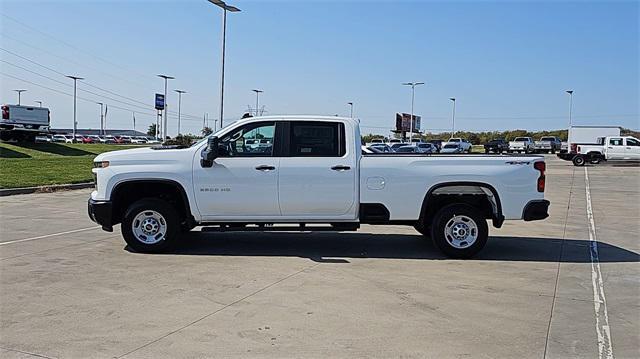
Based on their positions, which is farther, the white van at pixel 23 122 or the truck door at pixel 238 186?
the white van at pixel 23 122

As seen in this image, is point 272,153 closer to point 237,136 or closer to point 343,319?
point 237,136

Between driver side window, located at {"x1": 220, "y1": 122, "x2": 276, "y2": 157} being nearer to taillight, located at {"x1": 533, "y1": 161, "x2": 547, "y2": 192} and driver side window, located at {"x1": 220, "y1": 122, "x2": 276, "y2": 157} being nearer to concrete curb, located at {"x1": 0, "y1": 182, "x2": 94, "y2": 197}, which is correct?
taillight, located at {"x1": 533, "y1": 161, "x2": 547, "y2": 192}

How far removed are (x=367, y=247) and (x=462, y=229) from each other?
1.61m

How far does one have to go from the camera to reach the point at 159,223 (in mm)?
8656

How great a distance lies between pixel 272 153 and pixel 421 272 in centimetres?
268

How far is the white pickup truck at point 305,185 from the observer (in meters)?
8.44

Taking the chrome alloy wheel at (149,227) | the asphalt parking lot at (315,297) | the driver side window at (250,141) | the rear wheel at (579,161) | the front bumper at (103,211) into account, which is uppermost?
the driver side window at (250,141)

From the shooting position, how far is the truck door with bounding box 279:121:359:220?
332 inches

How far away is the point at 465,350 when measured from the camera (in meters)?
4.91

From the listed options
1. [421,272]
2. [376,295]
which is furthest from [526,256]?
[376,295]

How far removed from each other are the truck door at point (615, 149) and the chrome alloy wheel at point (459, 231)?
38097mm

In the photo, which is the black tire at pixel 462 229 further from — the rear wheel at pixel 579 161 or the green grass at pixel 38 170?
the rear wheel at pixel 579 161

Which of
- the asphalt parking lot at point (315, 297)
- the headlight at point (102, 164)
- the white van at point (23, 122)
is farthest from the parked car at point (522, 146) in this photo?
the headlight at point (102, 164)

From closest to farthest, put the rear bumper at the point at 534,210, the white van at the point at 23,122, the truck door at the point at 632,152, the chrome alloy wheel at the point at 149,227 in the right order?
the rear bumper at the point at 534,210
the chrome alloy wheel at the point at 149,227
the white van at the point at 23,122
the truck door at the point at 632,152
